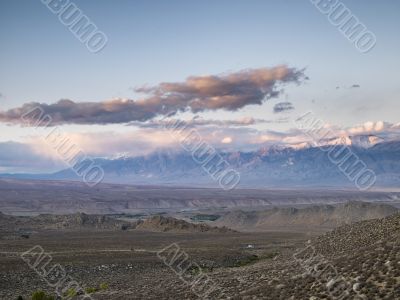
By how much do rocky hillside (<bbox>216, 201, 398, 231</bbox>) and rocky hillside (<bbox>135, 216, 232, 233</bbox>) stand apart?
24.8 meters

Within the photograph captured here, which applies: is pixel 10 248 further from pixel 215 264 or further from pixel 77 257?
pixel 215 264

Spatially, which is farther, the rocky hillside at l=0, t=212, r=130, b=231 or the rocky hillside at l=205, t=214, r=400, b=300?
the rocky hillside at l=0, t=212, r=130, b=231

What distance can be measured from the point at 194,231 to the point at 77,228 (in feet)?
87.2

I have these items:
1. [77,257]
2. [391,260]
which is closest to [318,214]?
[77,257]

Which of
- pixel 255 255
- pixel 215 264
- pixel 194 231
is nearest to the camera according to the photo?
pixel 215 264

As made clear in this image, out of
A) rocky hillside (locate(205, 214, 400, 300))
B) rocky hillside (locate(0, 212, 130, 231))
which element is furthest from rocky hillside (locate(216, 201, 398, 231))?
rocky hillside (locate(205, 214, 400, 300))

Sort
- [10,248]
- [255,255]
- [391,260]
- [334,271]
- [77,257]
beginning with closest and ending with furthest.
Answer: [391,260], [334,271], [77,257], [255,255], [10,248]

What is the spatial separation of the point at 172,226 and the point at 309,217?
48294 mm

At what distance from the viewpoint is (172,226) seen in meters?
108

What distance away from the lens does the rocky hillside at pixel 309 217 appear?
5074 inches

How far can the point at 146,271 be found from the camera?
42250 mm

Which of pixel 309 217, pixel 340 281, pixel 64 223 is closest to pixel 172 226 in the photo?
pixel 64 223

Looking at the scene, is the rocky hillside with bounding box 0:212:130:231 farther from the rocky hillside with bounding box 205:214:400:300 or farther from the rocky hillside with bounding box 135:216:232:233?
the rocky hillside with bounding box 205:214:400:300

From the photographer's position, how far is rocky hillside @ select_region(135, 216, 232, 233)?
10356cm
